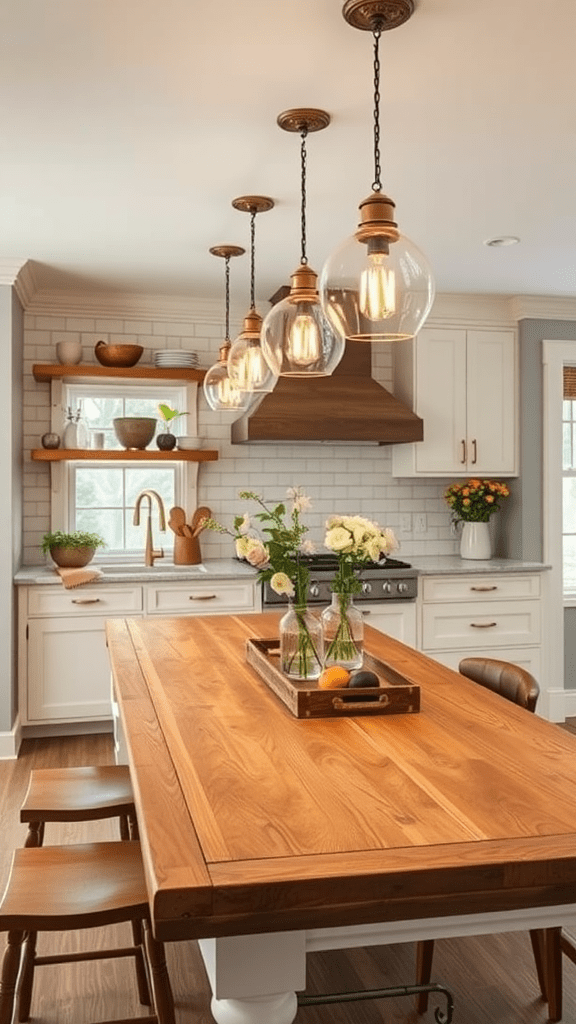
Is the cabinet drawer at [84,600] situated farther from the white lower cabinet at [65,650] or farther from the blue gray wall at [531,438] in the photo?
the blue gray wall at [531,438]

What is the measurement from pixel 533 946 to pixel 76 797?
51.7 inches

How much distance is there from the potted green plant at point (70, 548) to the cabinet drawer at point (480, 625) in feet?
6.42

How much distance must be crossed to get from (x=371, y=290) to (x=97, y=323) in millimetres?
4042

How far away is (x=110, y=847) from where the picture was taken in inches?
83.4

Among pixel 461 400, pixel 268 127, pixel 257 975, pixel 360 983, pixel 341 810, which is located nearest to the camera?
pixel 257 975

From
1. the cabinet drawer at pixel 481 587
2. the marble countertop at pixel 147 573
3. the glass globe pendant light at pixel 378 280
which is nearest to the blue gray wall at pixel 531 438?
the cabinet drawer at pixel 481 587

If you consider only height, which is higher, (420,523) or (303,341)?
(303,341)

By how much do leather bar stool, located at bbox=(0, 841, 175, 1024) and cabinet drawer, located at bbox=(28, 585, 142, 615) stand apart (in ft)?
9.71

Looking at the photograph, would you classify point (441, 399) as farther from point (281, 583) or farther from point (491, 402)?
point (281, 583)

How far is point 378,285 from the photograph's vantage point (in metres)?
1.85

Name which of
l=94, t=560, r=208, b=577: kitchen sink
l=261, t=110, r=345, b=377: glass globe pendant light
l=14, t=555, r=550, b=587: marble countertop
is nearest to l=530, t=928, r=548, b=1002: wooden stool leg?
l=261, t=110, r=345, b=377: glass globe pendant light

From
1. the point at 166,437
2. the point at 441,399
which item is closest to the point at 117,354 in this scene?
the point at 166,437

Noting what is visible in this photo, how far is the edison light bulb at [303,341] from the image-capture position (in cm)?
235

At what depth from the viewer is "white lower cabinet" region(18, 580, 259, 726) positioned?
16.3ft
